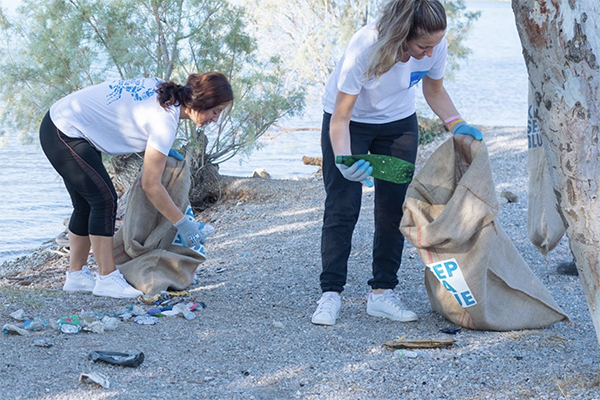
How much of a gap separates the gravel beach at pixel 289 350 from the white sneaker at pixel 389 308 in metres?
0.04

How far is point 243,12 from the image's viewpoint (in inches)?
316

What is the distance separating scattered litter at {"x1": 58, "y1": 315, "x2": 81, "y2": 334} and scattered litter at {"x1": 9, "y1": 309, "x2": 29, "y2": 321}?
19 centimetres

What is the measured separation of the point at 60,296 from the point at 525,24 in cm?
275

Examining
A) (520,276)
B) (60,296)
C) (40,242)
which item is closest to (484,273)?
(520,276)

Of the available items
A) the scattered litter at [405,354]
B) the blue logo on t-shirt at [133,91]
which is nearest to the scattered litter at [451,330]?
the scattered litter at [405,354]

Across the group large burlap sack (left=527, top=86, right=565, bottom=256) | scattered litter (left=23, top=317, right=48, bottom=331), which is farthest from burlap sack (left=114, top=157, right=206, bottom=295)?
large burlap sack (left=527, top=86, right=565, bottom=256)

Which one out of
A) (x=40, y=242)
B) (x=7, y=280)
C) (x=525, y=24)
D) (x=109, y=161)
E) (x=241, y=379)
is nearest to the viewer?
(x=525, y=24)

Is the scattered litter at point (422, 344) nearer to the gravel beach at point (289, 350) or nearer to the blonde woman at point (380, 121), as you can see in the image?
the gravel beach at point (289, 350)

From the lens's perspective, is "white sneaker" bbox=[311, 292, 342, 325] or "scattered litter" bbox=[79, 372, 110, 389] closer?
"scattered litter" bbox=[79, 372, 110, 389]

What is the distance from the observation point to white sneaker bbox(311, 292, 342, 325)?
3.54m

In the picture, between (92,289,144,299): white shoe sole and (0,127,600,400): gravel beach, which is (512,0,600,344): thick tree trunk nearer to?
(0,127,600,400): gravel beach

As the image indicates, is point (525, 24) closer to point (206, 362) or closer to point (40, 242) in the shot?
point (206, 362)

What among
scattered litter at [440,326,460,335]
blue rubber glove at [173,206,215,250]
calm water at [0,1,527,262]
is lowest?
calm water at [0,1,527,262]

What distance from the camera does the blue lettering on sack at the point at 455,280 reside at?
3.25 meters
